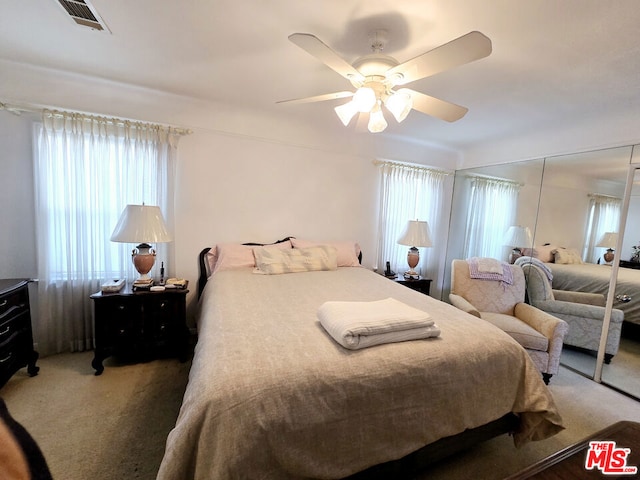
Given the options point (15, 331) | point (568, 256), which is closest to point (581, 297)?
point (568, 256)

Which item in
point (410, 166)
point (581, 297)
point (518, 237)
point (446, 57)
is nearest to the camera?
point (446, 57)

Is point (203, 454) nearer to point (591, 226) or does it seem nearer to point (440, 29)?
point (440, 29)

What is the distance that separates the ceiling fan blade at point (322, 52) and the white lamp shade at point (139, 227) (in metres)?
1.81

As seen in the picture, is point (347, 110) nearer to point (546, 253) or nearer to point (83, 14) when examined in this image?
point (83, 14)

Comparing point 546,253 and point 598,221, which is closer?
point 598,221

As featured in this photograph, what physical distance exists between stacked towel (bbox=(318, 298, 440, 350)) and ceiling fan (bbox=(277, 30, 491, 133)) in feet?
3.64

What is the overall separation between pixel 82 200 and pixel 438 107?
9.74 ft

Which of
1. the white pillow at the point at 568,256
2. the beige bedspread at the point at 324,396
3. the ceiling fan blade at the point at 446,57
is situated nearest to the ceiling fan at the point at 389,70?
the ceiling fan blade at the point at 446,57

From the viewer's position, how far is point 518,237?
3.25 m

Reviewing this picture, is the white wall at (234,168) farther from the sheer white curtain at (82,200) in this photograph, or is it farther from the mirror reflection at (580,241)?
the mirror reflection at (580,241)

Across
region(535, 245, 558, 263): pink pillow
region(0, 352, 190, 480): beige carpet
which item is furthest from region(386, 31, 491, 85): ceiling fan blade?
region(535, 245, 558, 263): pink pillow

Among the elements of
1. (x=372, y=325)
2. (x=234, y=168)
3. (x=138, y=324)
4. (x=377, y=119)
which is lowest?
(x=138, y=324)

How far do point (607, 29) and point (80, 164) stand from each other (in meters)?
3.80

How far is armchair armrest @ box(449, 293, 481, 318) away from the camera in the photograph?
2.44m
